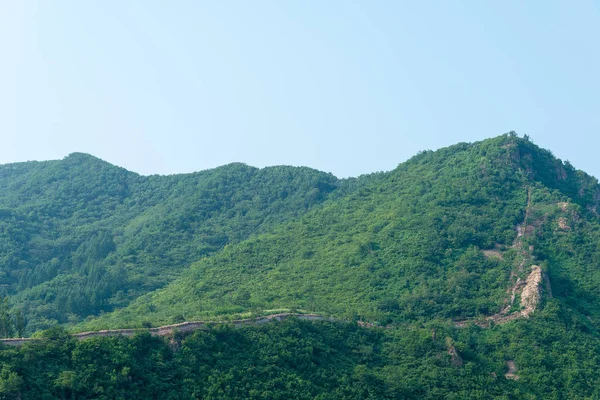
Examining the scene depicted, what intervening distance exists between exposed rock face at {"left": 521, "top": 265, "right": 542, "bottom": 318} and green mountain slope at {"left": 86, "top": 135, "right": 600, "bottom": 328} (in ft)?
2.65

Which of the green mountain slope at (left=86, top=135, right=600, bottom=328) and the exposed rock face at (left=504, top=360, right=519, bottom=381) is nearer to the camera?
the exposed rock face at (left=504, top=360, right=519, bottom=381)

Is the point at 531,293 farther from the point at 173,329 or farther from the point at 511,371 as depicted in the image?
the point at 173,329

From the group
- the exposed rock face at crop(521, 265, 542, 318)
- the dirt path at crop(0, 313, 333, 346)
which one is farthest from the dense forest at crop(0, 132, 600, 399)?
the dirt path at crop(0, 313, 333, 346)

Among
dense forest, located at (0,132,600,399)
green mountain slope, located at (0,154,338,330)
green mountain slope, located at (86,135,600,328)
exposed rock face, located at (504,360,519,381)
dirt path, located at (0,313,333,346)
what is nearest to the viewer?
dirt path, located at (0,313,333,346)

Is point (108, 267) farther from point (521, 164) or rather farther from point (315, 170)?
point (521, 164)

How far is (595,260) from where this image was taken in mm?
56781

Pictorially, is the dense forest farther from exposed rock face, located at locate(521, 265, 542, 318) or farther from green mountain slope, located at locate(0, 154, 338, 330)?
green mountain slope, located at locate(0, 154, 338, 330)

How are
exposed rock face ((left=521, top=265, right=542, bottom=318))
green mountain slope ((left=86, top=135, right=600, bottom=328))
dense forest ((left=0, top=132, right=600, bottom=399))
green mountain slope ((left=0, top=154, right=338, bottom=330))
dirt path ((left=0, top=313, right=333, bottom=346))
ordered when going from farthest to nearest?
green mountain slope ((left=0, top=154, right=338, bottom=330)), green mountain slope ((left=86, top=135, right=600, bottom=328)), exposed rock face ((left=521, top=265, right=542, bottom=318)), dense forest ((left=0, top=132, right=600, bottom=399)), dirt path ((left=0, top=313, right=333, bottom=346))

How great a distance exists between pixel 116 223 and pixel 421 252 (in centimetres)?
4134

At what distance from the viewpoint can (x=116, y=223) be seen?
8806cm

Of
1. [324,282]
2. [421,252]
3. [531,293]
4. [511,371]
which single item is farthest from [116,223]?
[511,371]

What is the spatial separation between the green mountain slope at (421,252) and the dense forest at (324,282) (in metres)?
0.15

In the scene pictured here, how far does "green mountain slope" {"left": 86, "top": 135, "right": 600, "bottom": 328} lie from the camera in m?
52.7

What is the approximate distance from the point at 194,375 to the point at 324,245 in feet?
86.7
